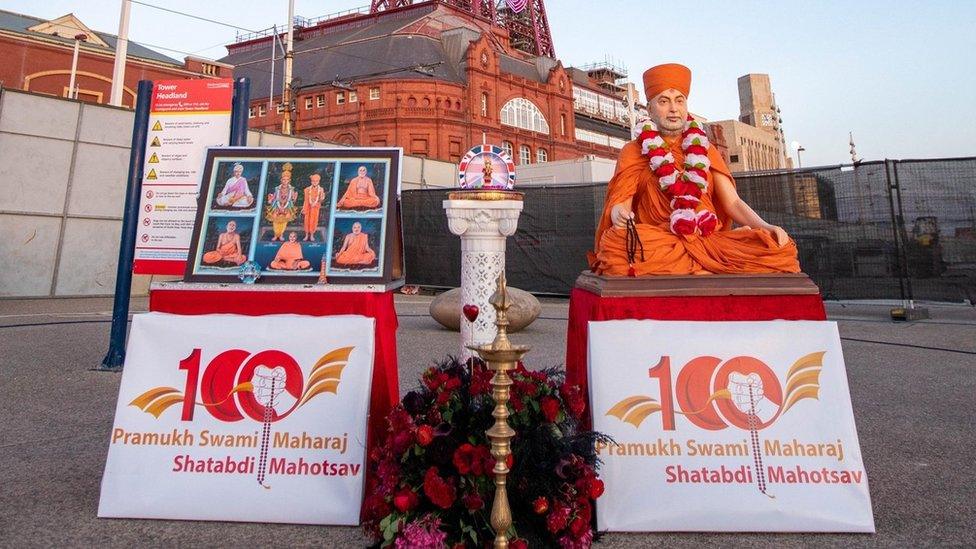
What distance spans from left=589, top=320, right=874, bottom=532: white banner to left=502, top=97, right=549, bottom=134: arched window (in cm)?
4234

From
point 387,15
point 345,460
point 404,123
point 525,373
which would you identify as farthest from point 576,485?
point 387,15

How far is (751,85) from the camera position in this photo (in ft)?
195

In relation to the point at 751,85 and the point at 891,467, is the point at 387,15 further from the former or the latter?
the point at 891,467

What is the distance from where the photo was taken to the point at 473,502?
1.92 meters

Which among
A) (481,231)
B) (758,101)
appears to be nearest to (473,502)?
(481,231)

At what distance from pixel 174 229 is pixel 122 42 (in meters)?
13.0

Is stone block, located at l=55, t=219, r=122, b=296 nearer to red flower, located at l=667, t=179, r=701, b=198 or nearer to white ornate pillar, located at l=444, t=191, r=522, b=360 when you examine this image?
white ornate pillar, located at l=444, t=191, r=522, b=360

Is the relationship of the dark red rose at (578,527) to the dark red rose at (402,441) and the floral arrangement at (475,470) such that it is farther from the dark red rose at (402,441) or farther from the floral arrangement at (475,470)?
the dark red rose at (402,441)

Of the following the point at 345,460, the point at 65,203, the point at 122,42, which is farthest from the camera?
the point at 122,42

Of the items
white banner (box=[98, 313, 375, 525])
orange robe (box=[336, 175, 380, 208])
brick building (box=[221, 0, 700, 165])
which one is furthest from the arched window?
white banner (box=[98, 313, 375, 525])

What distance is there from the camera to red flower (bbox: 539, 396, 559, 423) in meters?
2.10

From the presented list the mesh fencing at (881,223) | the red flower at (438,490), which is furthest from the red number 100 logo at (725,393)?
the mesh fencing at (881,223)

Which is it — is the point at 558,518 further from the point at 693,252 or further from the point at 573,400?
the point at 693,252

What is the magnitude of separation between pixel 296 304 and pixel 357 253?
49cm
